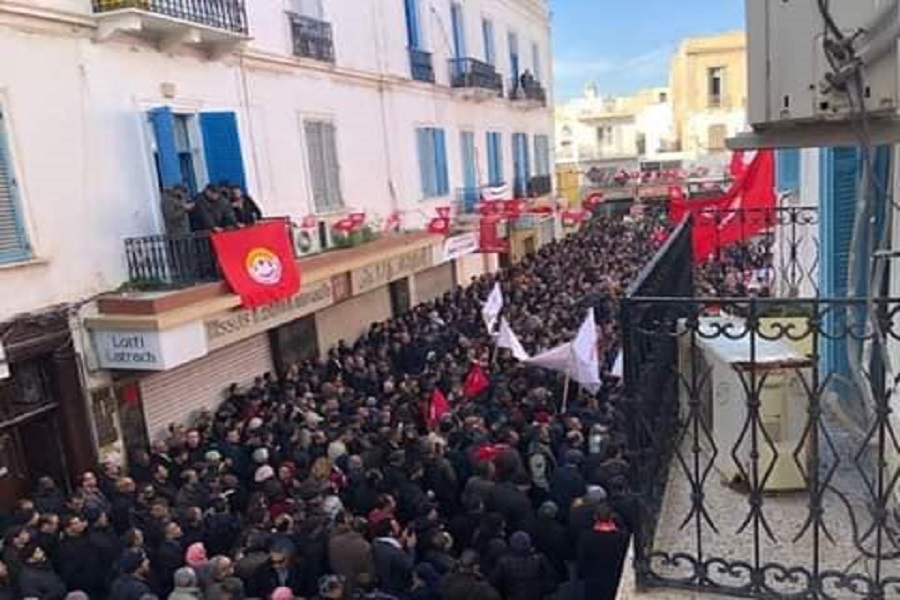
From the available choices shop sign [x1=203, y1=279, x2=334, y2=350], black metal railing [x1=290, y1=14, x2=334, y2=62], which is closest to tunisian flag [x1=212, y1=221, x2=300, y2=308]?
shop sign [x1=203, y1=279, x2=334, y2=350]

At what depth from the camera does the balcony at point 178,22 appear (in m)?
10.6

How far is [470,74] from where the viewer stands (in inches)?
879

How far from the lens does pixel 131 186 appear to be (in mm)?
11273

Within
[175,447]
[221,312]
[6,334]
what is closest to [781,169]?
[221,312]

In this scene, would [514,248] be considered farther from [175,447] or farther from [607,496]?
[607,496]

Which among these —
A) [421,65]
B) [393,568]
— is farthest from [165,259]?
[421,65]

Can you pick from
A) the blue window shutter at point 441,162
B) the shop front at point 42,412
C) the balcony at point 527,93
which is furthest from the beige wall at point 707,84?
the shop front at point 42,412

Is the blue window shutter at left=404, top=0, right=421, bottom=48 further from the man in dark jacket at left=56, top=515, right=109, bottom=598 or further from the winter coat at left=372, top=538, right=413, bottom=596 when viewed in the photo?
the winter coat at left=372, top=538, right=413, bottom=596

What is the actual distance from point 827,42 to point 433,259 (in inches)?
595

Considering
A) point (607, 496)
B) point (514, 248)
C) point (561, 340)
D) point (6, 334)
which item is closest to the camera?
point (607, 496)

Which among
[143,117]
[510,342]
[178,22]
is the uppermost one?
[178,22]

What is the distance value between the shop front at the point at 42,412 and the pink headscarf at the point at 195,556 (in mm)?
3738

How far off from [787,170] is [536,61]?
19827mm

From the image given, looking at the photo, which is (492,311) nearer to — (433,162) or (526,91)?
(433,162)
